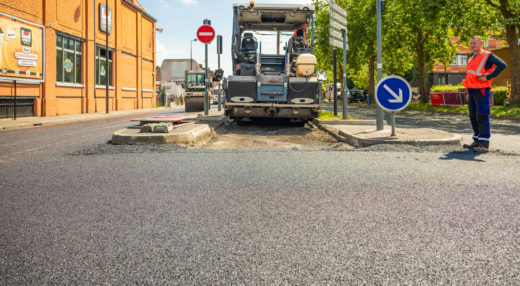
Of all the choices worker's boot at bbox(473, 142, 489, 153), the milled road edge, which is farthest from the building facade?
worker's boot at bbox(473, 142, 489, 153)

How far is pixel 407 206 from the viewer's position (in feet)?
12.3

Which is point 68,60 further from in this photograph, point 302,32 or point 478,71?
point 478,71

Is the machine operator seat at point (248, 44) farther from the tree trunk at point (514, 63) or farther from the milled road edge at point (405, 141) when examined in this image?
the tree trunk at point (514, 63)

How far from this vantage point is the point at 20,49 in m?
19.6

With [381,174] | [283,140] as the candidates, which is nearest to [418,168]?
[381,174]

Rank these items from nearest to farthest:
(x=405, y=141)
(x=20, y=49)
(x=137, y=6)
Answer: (x=405, y=141) → (x=20, y=49) → (x=137, y=6)

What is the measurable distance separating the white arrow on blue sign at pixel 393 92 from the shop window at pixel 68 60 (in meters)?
21.3

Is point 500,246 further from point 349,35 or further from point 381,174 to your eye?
point 349,35

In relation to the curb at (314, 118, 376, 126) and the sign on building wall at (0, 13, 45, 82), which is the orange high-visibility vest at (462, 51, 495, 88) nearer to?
the curb at (314, 118, 376, 126)

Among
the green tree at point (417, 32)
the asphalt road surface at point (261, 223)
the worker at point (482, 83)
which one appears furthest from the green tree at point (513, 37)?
the asphalt road surface at point (261, 223)

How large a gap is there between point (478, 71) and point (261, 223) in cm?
575

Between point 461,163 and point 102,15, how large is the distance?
28719 millimetres

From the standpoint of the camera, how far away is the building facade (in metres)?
19.7

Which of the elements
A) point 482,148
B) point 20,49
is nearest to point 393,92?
point 482,148
